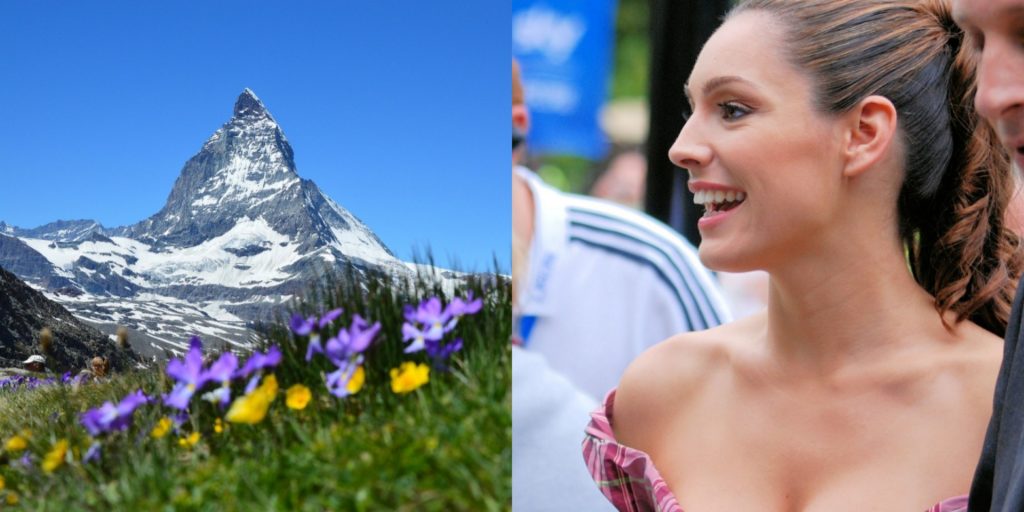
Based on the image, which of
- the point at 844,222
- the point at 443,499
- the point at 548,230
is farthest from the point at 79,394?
the point at 844,222

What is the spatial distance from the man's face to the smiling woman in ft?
1.04

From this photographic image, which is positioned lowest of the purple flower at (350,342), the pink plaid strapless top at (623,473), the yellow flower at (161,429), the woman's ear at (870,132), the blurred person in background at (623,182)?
the pink plaid strapless top at (623,473)

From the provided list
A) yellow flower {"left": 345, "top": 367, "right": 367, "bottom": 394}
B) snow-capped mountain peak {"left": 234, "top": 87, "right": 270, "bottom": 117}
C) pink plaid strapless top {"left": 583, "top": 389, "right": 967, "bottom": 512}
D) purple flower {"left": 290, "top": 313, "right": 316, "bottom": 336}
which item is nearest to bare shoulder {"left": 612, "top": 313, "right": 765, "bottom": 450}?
pink plaid strapless top {"left": 583, "top": 389, "right": 967, "bottom": 512}

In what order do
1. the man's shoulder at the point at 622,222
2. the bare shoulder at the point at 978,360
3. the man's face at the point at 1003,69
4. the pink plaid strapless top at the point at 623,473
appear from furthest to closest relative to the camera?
1. the man's shoulder at the point at 622,222
2. the pink plaid strapless top at the point at 623,473
3. the bare shoulder at the point at 978,360
4. the man's face at the point at 1003,69

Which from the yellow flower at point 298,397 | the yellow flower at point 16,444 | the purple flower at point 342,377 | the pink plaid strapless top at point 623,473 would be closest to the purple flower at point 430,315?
the purple flower at point 342,377

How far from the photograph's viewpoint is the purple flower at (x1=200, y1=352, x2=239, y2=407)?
1765 millimetres

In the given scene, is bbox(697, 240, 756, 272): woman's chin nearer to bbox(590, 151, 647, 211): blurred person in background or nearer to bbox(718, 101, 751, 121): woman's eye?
bbox(718, 101, 751, 121): woman's eye

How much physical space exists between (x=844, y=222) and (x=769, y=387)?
294 millimetres

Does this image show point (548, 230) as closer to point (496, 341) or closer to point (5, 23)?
point (496, 341)

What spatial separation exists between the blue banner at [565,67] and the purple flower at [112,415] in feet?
2.87

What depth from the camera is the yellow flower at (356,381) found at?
174cm

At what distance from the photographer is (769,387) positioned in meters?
1.60

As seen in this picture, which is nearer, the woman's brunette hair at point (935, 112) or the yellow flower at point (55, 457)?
the woman's brunette hair at point (935, 112)

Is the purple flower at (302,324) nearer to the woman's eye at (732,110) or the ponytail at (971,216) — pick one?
the woman's eye at (732,110)
